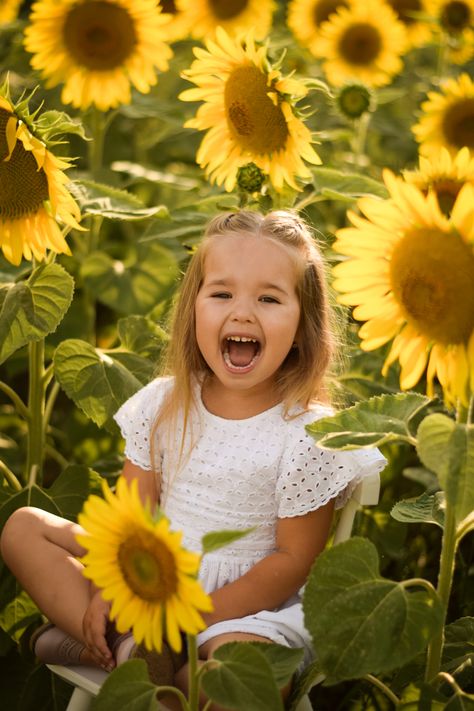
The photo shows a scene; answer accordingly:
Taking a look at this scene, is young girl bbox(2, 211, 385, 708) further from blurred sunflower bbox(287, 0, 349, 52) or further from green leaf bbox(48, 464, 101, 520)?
blurred sunflower bbox(287, 0, 349, 52)

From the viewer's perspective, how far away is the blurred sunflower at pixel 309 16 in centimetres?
340

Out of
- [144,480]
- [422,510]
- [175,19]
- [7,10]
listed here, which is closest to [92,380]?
[144,480]

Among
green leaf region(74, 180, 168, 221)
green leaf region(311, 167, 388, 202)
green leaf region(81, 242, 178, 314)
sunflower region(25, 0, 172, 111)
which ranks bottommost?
green leaf region(81, 242, 178, 314)

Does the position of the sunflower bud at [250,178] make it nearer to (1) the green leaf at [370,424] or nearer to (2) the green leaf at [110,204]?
(2) the green leaf at [110,204]

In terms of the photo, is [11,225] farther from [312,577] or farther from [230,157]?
[312,577]

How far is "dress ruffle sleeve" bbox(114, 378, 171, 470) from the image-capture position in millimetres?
1789

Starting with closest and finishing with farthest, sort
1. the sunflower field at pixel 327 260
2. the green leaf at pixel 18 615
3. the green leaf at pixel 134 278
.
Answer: the sunflower field at pixel 327 260
the green leaf at pixel 18 615
the green leaf at pixel 134 278

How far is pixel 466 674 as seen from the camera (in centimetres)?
153

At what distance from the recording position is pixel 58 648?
1.60 meters

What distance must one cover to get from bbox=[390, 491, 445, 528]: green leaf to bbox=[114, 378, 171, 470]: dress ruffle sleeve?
0.39 meters

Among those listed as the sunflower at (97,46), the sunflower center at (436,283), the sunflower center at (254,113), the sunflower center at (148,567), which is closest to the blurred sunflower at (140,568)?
the sunflower center at (148,567)

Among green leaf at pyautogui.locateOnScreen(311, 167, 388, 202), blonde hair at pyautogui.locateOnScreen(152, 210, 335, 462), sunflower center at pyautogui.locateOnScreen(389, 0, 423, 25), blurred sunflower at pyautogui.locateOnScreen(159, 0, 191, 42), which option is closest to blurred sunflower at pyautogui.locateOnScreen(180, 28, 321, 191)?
green leaf at pyautogui.locateOnScreen(311, 167, 388, 202)

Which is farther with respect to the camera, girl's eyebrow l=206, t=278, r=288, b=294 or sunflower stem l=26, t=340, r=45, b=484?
sunflower stem l=26, t=340, r=45, b=484

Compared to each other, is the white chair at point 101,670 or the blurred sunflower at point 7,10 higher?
the blurred sunflower at point 7,10
